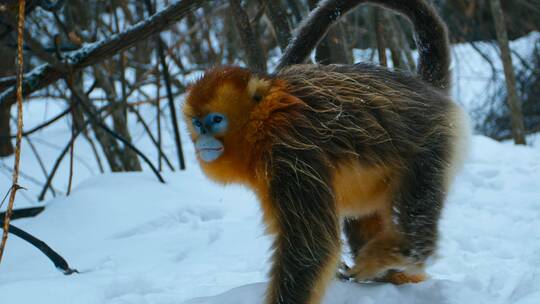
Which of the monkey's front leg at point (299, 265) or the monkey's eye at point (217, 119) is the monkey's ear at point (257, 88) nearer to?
the monkey's eye at point (217, 119)

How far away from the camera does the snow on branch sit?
180 inches

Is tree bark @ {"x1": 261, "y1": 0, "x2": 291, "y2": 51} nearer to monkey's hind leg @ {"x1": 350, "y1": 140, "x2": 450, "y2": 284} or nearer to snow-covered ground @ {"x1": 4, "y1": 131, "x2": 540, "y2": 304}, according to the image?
snow-covered ground @ {"x1": 4, "y1": 131, "x2": 540, "y2": 304}

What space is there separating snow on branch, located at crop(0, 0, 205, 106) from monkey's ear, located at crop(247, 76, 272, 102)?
5.96 feet

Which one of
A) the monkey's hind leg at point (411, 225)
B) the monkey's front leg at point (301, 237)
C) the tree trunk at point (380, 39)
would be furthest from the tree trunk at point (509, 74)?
the monkey's front leg at point (301, 237)

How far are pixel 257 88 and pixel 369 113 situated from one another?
52 centimetres

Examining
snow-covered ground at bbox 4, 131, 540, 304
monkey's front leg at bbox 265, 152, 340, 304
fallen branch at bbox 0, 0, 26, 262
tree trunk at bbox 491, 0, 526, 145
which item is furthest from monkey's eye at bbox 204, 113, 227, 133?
tree trunk at bbox 491, 0, 526, 145

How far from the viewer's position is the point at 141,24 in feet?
15.2

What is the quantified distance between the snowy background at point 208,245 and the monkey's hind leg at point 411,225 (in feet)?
0.31

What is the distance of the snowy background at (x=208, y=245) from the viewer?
304 centimetres

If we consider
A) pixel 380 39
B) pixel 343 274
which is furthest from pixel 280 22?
pixel 343 274

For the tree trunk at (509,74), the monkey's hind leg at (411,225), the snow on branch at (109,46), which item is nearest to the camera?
the monkey's hind leg at (411,225)

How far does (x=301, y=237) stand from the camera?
8.76ft

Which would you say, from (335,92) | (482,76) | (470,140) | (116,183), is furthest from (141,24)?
(482,76)

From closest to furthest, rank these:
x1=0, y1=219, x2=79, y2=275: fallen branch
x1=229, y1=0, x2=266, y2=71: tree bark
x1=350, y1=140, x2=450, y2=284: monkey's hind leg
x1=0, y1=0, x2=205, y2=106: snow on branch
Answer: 1. x1=350, y1=140, x2=450, y2=284: monkey's hind leg
2. x1=0, y1=219, x2=79, y2=275: fallen branch
3. x1=0, y1=0, x2=205, y2=106: snow on branch
4. x1=229, y1=0, x2=266, y2=71: tree bark
